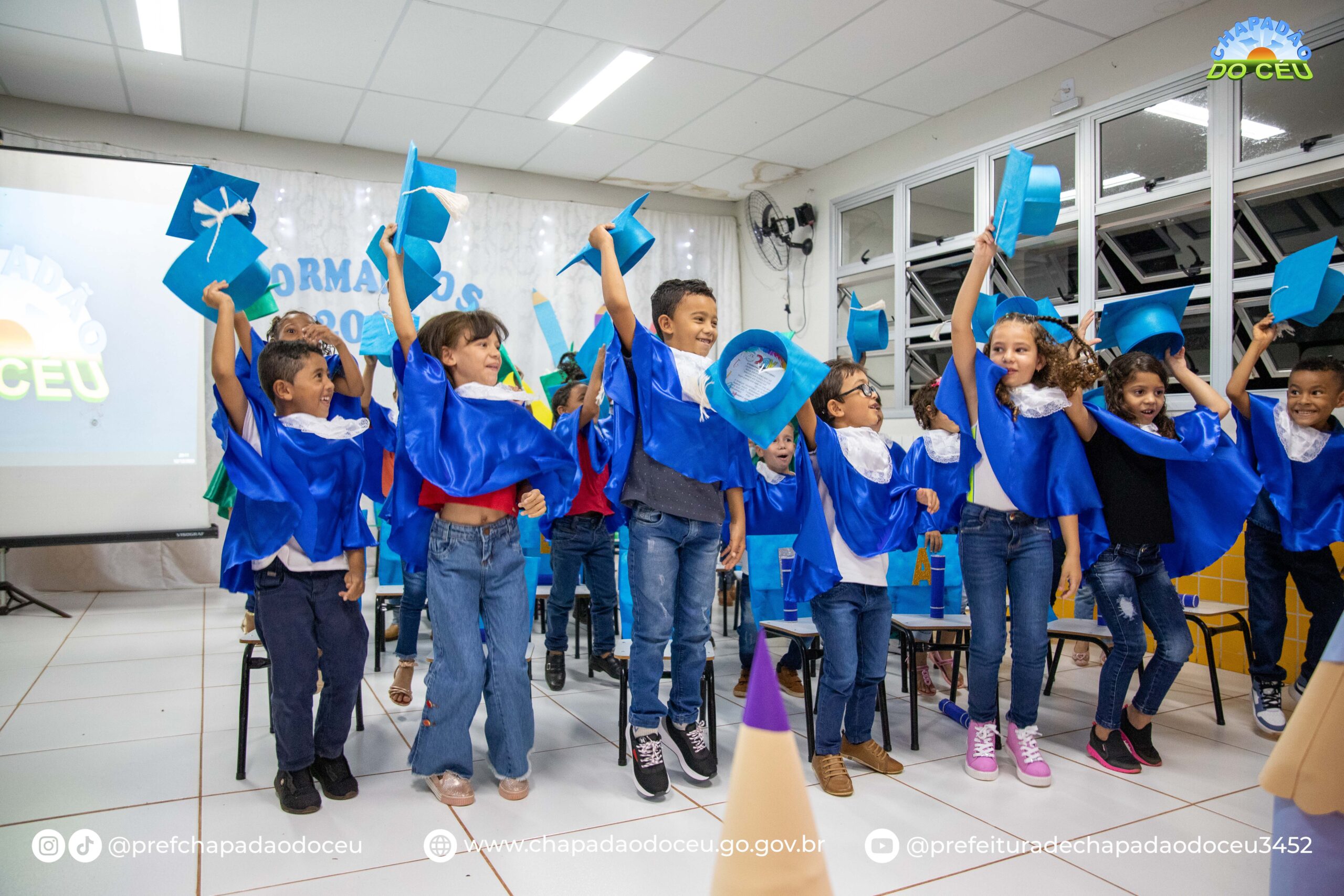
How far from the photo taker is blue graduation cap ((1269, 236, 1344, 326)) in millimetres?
2559

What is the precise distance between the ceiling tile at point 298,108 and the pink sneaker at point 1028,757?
4.50 m

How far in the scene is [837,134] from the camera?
5.24 meters

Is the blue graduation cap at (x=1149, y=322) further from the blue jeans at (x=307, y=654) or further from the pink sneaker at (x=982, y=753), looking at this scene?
the blue jeans at (x=307, y=654)

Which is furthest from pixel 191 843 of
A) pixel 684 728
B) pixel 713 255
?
pixel 713 255

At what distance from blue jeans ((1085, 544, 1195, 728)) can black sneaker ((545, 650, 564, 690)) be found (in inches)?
69.4

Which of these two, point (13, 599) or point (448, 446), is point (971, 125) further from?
point (13, 599)

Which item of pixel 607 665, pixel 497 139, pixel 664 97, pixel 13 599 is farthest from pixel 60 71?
pixel 607 665

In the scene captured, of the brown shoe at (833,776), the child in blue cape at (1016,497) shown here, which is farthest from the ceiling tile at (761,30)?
the brown shoe at (833,776)

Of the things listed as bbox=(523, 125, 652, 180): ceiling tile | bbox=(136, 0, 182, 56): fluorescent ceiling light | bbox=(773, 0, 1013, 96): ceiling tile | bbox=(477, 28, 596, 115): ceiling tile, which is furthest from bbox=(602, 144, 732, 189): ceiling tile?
bbox=(136, 0, 182, 56): fluorescent ceiling light

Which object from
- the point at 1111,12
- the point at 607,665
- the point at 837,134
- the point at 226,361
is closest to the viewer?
the point at 226,361

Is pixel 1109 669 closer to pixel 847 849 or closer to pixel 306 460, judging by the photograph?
pixel 847 849

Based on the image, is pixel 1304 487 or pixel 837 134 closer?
pixel 1304 487

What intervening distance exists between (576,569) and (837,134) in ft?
11.6

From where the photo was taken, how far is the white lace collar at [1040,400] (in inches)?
86.6
